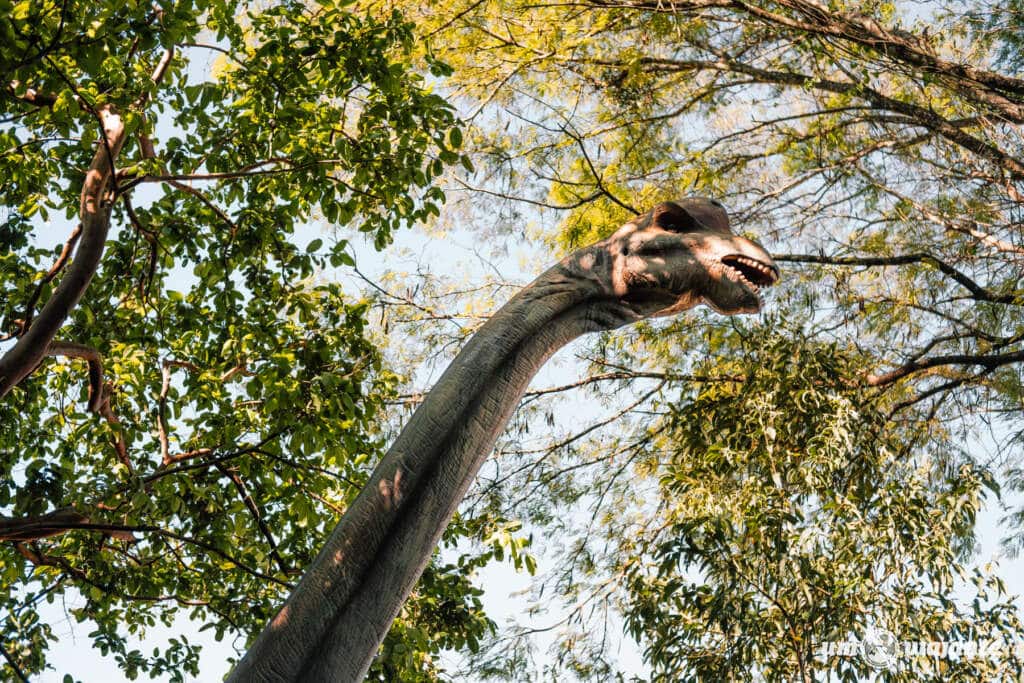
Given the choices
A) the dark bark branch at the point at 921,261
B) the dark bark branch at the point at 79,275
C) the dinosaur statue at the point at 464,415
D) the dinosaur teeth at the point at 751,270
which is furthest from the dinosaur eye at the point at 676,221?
the dark bark branch at the point at 921,261

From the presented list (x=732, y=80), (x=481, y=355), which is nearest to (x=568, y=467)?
(x=732, y=80)

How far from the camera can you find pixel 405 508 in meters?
2.48

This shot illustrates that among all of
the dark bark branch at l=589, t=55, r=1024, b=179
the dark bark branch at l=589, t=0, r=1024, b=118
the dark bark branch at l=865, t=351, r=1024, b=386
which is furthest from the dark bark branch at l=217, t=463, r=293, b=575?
the dark bark branch at l=589, t=55, r=1024, b=179

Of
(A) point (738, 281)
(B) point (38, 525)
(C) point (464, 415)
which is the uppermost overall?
(A) point (738, 281)

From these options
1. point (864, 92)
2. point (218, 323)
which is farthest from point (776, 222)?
point (218, 323)

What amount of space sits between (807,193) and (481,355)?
526 centimetres

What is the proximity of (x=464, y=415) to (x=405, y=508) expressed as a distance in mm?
292

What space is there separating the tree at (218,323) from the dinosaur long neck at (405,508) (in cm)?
187

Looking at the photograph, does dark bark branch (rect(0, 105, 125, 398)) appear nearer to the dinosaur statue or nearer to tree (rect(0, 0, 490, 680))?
tree (rect(0, 0, 490, 680))

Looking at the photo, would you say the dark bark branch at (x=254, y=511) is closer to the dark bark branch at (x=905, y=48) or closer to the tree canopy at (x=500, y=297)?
the tree canopy at (x=500, y=297)

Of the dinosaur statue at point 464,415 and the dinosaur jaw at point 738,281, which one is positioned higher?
the dinosaur jaw at point 738,281

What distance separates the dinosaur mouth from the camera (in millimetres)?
3279

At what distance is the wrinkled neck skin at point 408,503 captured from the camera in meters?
2.29

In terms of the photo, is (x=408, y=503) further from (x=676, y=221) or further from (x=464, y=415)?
(x=676, y=221)
